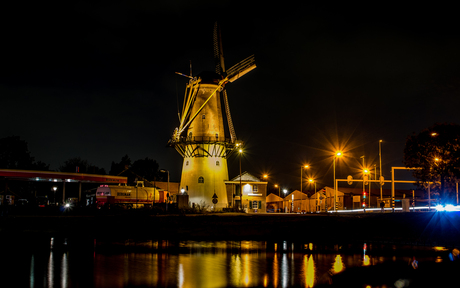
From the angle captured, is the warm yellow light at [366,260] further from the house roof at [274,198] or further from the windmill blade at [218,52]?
the house roof at [274,198]

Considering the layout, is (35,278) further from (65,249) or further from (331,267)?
(331,267)

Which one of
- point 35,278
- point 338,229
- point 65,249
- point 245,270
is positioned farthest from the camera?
point 338,229

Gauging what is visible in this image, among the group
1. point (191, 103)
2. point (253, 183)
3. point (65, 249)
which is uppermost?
point (191, 103)

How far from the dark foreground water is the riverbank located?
301 inches

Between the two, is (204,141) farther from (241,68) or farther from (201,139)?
(241,68)

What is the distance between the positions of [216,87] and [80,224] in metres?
32.6

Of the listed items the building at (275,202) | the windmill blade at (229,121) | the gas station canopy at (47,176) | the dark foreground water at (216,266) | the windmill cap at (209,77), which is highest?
the windmill cap at (209,77)

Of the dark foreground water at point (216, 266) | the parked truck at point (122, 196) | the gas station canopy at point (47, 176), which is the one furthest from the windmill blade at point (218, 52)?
the dark foreground water at point (216, 266)

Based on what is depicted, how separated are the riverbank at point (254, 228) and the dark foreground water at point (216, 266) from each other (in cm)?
766

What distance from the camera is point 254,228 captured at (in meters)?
37.4

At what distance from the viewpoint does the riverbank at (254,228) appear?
32.4 meters

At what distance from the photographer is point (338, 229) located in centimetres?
3628

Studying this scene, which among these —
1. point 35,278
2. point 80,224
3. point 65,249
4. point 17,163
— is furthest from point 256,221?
point 17,163

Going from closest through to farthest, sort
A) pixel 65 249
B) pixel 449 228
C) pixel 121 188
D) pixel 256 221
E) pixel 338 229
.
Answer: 1. pixel 65 249
2. pixel 449 228
3. pixel 338 229
4. pixel 256 221
5. pixel 121 188
